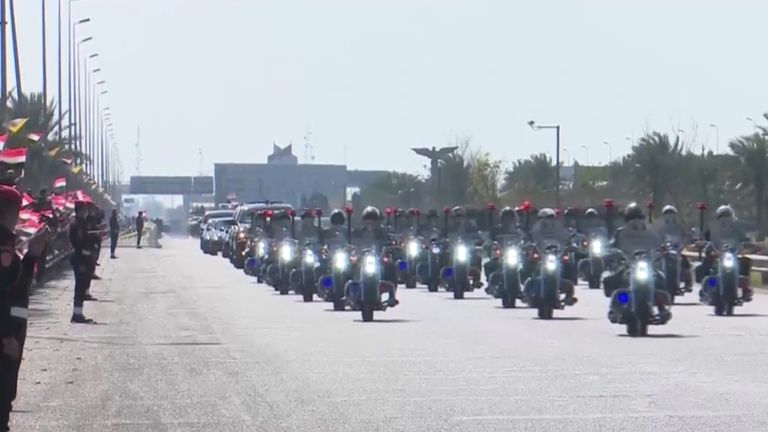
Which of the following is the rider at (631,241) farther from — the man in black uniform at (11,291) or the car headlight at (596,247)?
the man in black uniform at (11,291)

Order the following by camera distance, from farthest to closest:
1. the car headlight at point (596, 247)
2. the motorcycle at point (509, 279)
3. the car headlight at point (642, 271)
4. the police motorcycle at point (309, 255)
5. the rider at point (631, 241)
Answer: the car headlight at point (596, 247) → the police motorcycle at point (309, 255) → the motorcycle at point (509, 279) → the rider at point (631, 241) → the car headlight at point (642, 271)

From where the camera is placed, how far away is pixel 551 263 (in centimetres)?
2839

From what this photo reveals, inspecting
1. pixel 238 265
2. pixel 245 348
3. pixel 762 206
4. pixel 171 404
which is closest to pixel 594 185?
pixel 762 206

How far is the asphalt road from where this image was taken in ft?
50.1

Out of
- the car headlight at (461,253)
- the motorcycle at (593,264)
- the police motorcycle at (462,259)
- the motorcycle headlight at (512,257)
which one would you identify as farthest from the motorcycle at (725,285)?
the motorcycle at (593,264)

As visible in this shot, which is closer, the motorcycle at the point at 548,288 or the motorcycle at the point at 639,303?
the motorcycle at the point at 639,303

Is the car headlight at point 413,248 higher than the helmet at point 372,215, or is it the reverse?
the helmet at point 372,215

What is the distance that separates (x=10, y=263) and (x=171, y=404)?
4.70 metres

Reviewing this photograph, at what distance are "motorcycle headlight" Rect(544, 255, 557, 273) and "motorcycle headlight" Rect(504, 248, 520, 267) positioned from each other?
2.25 meters

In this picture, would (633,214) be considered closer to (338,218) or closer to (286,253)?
(338,218)

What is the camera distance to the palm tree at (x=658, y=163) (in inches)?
3036

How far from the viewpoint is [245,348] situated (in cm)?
2278

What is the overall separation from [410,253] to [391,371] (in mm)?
21300

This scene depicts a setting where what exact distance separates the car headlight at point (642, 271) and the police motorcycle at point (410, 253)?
15736 millimetres
